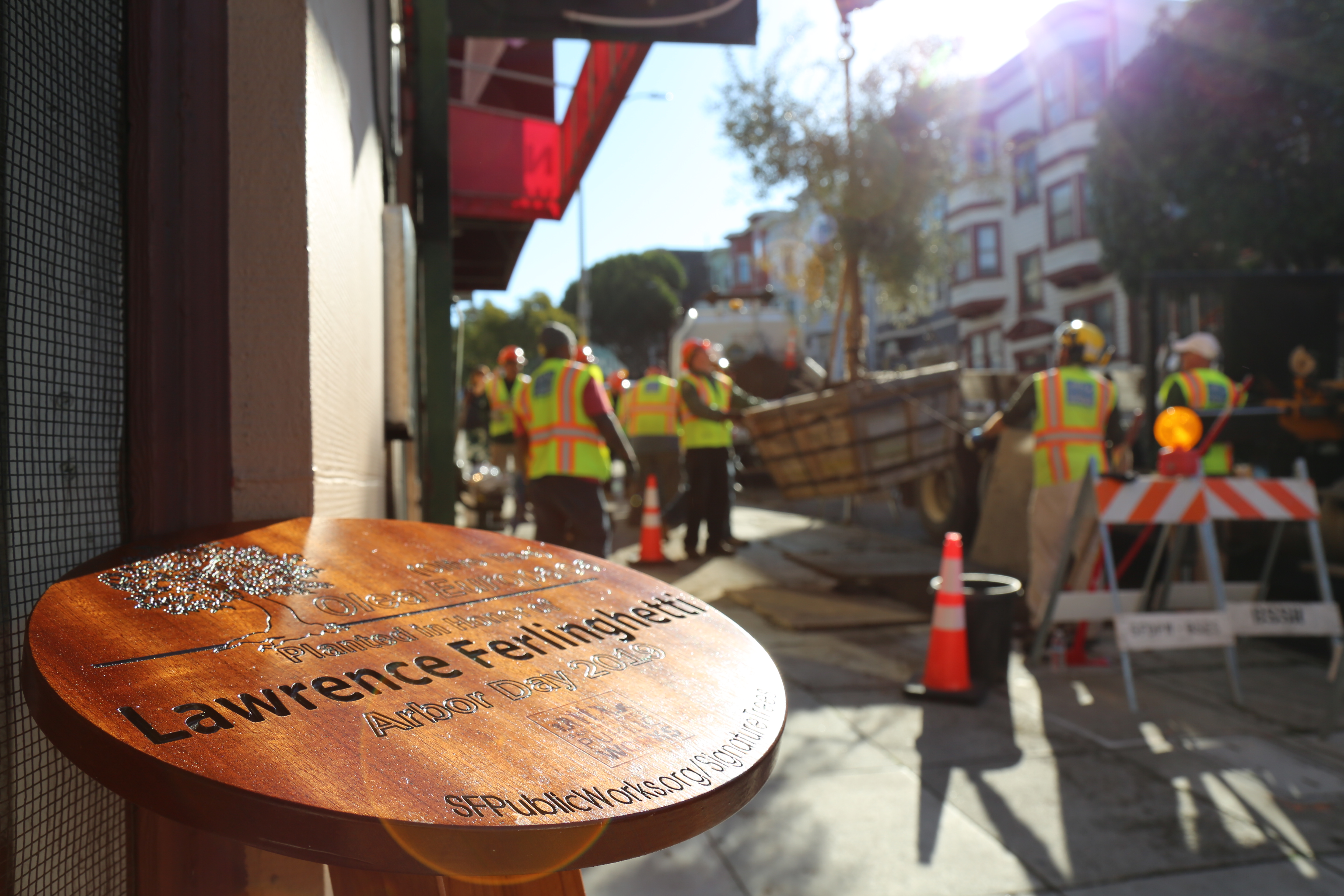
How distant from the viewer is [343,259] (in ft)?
8.45

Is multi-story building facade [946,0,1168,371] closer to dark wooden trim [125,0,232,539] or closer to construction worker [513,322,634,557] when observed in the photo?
construction worker [513,322,634,557]

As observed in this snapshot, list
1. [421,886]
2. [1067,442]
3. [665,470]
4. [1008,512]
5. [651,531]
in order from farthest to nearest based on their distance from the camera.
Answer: [665,470] → [651,531] → [1008,512] → [1067,442] → [421,886]

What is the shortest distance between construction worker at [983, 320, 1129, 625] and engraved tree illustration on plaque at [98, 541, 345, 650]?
464cm

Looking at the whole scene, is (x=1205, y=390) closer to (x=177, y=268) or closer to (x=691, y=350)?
(x=691, y=350)

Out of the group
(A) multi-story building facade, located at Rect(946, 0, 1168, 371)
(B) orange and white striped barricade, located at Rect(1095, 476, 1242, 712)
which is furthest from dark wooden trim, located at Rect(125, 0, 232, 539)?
(A) multi-story building facade, located at Rect(946, 0, 1168, 371)

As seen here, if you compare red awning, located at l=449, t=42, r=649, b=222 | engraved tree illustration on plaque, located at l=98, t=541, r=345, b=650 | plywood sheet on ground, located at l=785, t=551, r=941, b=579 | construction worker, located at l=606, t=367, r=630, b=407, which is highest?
red awning, located at l=449, t=42, r=649, b=222

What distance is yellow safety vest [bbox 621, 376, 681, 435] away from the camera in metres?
10.4

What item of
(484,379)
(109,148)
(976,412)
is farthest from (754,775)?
(484,379)

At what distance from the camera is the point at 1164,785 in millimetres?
3365

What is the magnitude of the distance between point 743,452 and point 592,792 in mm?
13374

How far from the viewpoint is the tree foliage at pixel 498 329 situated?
27.8 m

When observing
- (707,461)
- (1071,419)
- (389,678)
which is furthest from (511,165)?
(389,678)

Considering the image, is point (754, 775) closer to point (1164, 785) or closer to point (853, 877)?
point (853, 877)

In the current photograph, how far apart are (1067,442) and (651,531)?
3.80 meters
